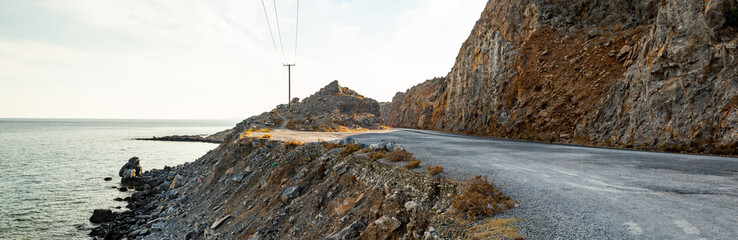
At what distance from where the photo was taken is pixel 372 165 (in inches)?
375

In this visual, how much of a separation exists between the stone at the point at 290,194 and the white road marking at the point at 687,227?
9.80 meters

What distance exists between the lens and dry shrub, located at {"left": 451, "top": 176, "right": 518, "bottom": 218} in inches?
220

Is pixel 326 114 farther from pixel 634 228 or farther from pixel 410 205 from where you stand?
pixel 634 228

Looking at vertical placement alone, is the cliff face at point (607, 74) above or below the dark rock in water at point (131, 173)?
above

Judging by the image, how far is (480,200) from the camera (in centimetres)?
572

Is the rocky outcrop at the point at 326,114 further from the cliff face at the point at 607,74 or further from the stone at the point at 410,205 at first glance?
the stone at the point at 410,205

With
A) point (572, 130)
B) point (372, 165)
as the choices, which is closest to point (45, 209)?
point (372, 165)

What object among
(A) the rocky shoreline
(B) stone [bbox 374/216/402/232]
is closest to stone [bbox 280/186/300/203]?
(A) the rocky shoreline

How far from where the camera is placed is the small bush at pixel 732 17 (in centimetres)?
1413

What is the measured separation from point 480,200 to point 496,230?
91 cm

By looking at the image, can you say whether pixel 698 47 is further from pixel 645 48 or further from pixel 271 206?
pixel 271 206

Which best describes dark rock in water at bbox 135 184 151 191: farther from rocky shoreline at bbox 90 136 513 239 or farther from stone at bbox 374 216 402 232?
stone at bbox 374 216 402 232

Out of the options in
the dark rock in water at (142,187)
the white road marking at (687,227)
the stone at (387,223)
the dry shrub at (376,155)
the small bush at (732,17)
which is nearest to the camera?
the white road marking at (687,227)

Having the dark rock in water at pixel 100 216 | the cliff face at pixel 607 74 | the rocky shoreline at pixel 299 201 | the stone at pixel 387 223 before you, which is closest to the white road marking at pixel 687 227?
the rocky shoreline at pixel 299 201
